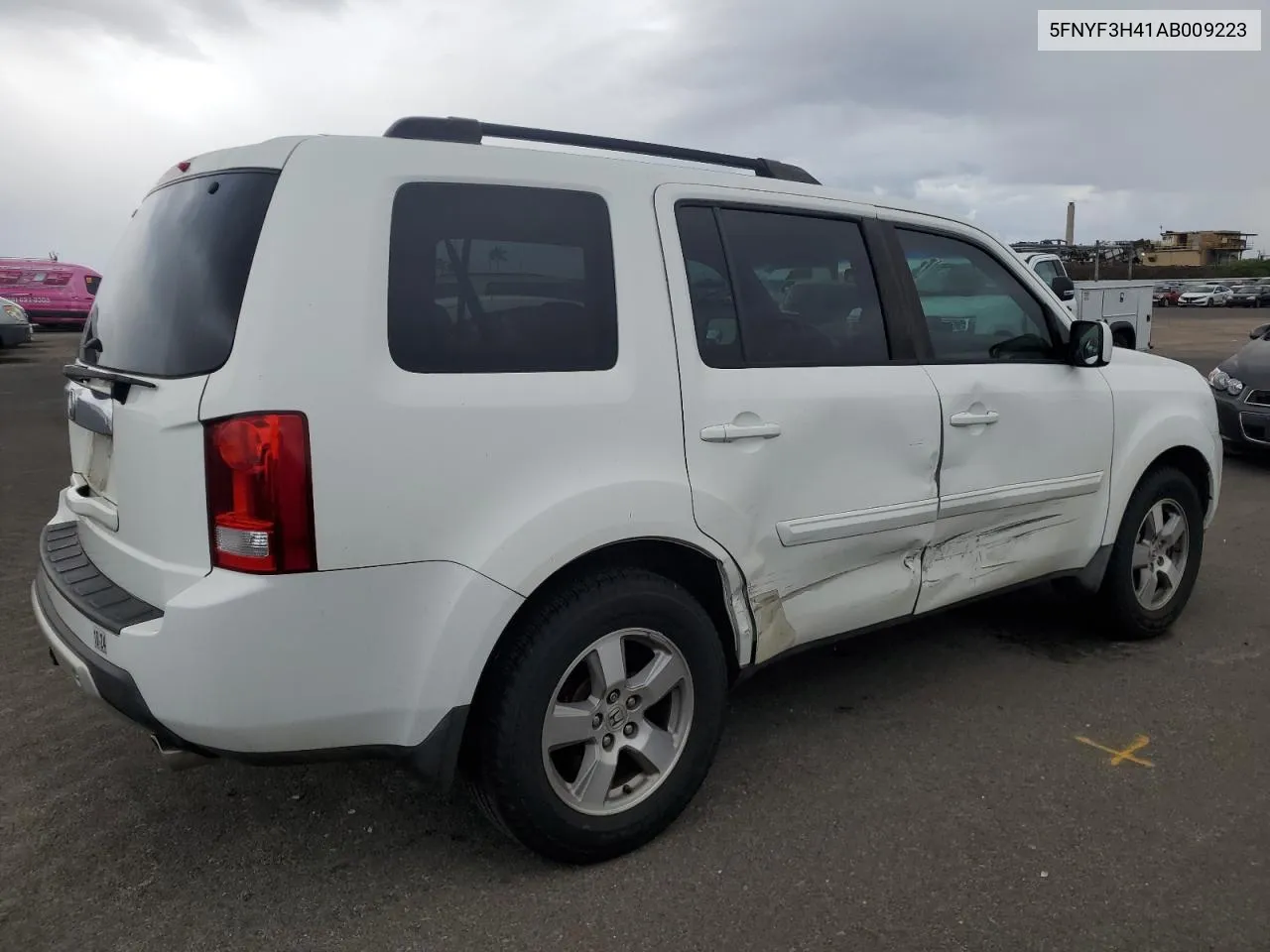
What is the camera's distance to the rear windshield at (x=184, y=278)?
225 cm

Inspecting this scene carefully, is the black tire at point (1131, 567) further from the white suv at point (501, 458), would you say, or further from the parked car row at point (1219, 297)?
the parked car row at point (1219, 297)

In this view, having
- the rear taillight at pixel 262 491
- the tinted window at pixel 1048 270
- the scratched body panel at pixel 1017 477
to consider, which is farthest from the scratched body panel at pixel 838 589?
Answer: the tinted window at pixel 1048 270

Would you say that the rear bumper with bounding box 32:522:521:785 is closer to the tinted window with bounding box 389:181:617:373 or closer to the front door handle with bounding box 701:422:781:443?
the tinted window with bounding box 389:181:617:373

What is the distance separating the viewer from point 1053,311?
12.9 feet

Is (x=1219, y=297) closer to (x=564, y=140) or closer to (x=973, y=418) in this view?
(x=973, y=418)

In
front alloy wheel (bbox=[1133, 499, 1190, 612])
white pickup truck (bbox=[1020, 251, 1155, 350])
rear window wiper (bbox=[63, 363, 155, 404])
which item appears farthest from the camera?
white pickup truck (bbox=[1020, 251, 1155, 350])

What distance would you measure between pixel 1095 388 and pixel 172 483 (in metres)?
3.33

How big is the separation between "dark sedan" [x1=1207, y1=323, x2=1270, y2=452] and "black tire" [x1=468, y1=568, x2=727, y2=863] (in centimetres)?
731

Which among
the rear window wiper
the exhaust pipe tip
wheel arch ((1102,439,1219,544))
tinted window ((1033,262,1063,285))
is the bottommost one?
the exhaust pipe tip

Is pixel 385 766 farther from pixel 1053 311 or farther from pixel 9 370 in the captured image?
pixel 9 370

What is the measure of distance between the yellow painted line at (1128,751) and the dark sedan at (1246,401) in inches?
236

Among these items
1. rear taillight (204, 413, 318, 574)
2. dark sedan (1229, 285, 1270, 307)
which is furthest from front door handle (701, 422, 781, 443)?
dark sedan (1229, 285, 1270, 307)

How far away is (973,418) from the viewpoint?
3443 mm

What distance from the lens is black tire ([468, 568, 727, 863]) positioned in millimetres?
2441
